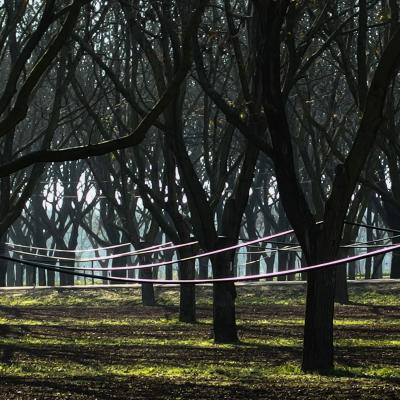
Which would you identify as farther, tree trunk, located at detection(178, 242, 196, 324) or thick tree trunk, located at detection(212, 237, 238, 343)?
tree trunk, located at detection(178, 242, 196, 324)

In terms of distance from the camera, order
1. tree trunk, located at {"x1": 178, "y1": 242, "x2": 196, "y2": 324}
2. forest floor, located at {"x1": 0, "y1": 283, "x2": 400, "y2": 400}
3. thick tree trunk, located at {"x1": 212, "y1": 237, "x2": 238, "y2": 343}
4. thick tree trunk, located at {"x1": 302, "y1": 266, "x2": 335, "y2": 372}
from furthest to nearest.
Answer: tree trunk, located at {"x1": 178, "y1": 242, "x2": 196, "y2": 324}
thick tree trunk, located at {"x1": 212, "y1": 237, "x2": 238, "y2": 343}
thick tree trunk, located at {"x1": 302, "y1": 266, "x2": 335, "y2": 372}
forest floor, located at {"x1": 0, "y1": 283, "x2": 400, "y2": 400}

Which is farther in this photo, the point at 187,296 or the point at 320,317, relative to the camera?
the point at 187,296

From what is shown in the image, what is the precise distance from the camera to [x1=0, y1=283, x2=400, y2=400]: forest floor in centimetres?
1060

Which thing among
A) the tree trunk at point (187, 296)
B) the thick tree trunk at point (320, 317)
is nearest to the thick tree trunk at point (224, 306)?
the thick tree trunk at point (320, 317)

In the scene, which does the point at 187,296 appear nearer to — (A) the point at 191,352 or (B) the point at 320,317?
(A) the point at 191,352

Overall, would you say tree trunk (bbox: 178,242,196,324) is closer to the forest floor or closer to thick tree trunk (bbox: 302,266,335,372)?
A: the forest floor

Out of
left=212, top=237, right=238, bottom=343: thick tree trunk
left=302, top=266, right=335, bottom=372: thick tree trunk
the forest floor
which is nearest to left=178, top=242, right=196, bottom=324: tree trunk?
the forest floor

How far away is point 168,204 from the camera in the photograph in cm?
2144

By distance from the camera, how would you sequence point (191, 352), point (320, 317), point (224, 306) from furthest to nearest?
1. point (224, 306)
2. point (191, 352)
3. point (320, 317)

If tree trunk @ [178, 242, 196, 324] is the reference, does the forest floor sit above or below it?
below

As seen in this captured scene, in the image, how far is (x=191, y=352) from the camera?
1526cm

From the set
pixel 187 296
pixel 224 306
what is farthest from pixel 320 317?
pixel 187 296

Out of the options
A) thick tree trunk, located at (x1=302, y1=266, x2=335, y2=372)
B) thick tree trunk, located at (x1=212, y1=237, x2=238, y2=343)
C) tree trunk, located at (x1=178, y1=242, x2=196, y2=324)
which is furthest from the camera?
tree trunk, located at (x1=178, y1=242, x2=196, y2=324)

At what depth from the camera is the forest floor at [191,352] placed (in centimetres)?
1060
